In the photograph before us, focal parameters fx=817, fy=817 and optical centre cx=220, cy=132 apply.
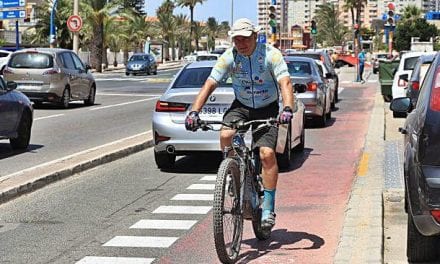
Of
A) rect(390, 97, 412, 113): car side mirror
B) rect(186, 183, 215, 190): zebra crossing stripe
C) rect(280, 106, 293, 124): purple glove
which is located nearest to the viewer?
rect(280, 106, 293, 124): purple glove

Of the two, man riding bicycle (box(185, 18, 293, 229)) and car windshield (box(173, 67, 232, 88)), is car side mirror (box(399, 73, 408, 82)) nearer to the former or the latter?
car windshield (box(173, 67, 232, 88))

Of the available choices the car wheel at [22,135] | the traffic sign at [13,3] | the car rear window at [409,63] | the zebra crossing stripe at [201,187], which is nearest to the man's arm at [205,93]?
the zebra crossing stripe at [201,187]

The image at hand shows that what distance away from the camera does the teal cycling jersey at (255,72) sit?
6.64 meters

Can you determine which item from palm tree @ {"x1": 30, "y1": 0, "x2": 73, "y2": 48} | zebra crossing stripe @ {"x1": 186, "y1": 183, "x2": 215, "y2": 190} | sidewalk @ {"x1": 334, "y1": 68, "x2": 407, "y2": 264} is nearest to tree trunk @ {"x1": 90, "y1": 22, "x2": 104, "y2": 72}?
palm tree @ {"x1": 30, "y1": 0, "x2": 73, "y2": 48}

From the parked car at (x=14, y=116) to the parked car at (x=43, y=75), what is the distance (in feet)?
31.9

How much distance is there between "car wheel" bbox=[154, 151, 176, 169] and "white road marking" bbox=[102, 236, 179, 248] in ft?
13.5

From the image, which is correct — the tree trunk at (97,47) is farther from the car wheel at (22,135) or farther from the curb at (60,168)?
the curb at (60,168)

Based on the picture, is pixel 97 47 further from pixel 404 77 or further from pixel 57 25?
pixel 404 77

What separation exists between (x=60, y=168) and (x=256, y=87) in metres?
4.70

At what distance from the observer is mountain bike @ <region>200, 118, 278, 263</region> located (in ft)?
19.6

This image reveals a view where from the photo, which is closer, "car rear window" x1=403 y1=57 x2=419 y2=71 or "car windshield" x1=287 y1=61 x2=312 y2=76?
"car windshield" x1=287 y1=61 x2=312 y2=76

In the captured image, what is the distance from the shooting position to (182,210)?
8664mm

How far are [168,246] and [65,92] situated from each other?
17451mm

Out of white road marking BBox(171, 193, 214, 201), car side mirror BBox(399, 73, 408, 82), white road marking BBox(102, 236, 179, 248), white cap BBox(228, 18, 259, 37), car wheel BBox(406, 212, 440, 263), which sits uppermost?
white cap BBox(228, 18, 259, 37)
